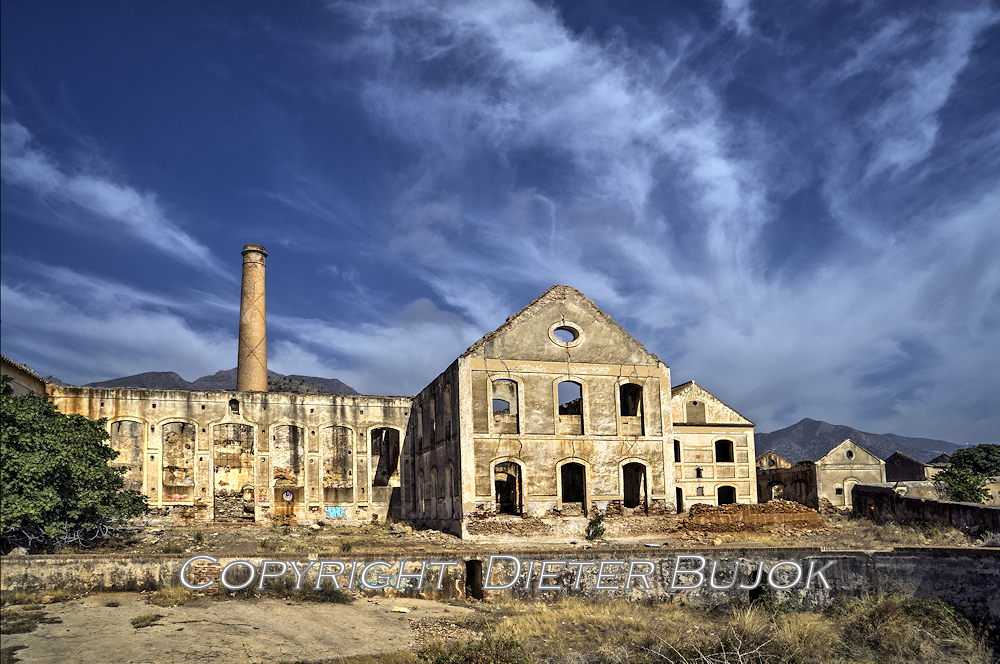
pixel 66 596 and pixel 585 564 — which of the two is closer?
pixel 66 596

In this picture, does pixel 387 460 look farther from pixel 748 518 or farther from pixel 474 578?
pixel 474 578

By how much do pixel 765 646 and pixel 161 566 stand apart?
33.8 ft

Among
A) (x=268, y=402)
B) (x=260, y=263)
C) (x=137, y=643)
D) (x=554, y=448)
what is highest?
(x=260, y=263)

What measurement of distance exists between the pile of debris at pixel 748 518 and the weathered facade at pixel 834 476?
12.3 metres

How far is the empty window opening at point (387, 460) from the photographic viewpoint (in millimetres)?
31469

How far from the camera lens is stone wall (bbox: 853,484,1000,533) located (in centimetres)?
1983

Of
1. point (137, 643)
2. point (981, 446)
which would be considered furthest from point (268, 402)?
point (981, 446)

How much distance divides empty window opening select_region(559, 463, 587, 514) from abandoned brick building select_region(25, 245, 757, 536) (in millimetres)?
78

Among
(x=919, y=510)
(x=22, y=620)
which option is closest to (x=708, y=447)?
(x=919, y=510)

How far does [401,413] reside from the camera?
31.2m

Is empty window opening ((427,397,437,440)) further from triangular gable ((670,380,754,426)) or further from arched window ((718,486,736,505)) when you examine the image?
arched window ((718,486,736,505))

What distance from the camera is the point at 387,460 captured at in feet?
104

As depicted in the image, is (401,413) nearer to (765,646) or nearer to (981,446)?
(765,646)

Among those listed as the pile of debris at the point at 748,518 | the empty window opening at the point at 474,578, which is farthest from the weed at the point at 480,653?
the pile of debris at the point at 748,518
